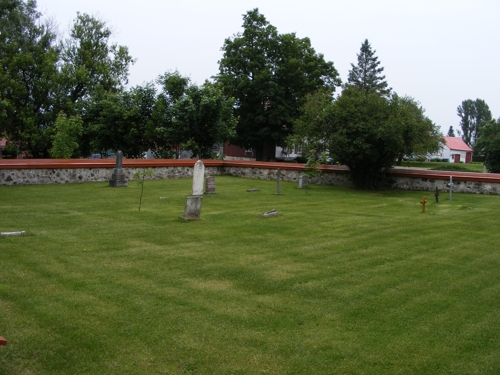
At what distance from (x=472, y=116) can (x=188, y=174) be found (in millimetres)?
87953

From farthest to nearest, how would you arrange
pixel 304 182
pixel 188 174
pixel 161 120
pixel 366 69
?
pixel 366 69
pixel 161 120
pixel 188 174
pixel 304 182

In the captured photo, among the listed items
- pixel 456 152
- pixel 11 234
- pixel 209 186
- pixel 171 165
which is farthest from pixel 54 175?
pixel 456 152

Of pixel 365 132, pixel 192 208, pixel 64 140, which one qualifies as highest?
pixel 365 132

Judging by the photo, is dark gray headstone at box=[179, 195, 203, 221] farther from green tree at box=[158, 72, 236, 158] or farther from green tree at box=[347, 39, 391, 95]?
green tree at box=[347, 39, 391, 95]

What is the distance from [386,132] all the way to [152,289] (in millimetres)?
14411

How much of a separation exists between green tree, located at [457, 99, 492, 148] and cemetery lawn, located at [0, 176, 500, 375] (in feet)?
308

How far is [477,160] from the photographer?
75.3 metres

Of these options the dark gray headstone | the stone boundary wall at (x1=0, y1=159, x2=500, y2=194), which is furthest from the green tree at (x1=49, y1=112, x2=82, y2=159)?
the dark gray headstone

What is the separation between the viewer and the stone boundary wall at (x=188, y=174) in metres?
19.2

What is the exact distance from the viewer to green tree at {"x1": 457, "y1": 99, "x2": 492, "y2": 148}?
97438 mm

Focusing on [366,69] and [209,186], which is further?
[366,69]

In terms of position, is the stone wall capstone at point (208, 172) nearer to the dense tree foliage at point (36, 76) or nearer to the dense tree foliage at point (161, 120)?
the dense tree foliage at point (161, 120)

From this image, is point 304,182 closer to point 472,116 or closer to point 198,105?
point 198,105

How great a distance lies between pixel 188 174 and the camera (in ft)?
81.9
